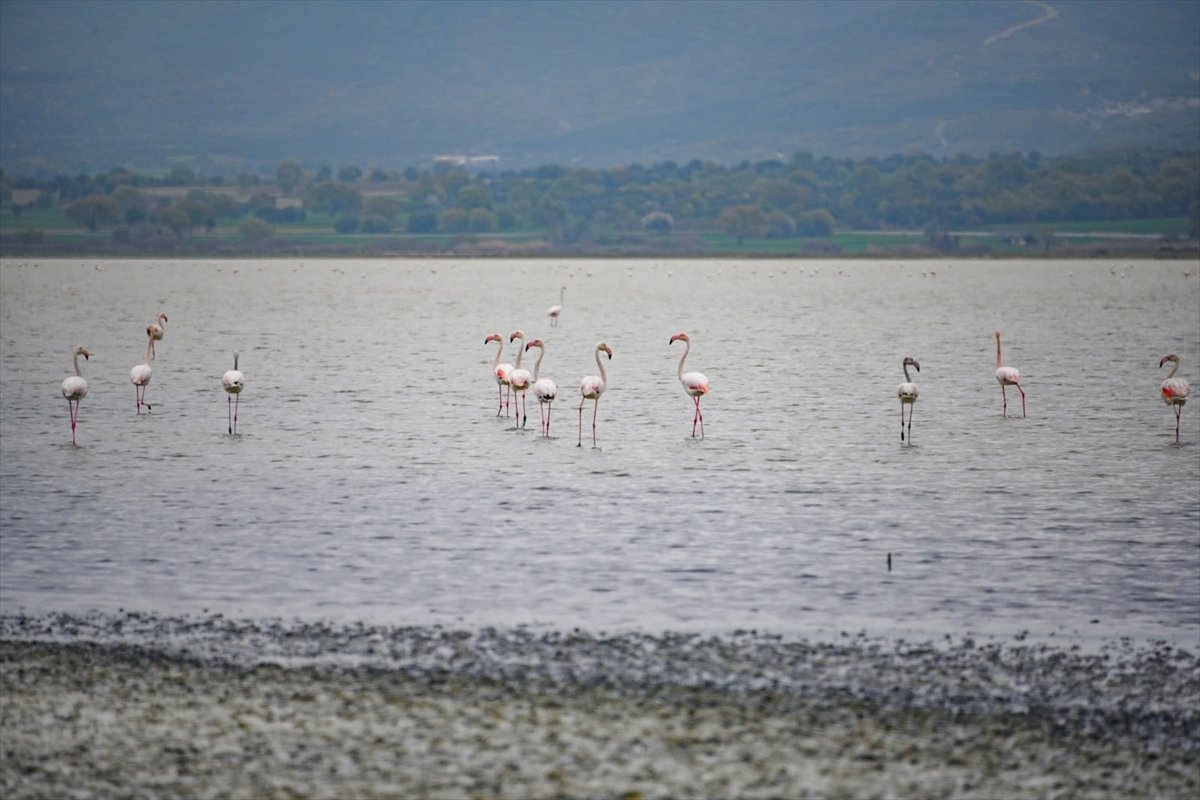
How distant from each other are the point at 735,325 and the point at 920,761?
70015mm

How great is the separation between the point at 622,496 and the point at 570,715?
11698mm

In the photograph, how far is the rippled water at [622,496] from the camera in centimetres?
1883

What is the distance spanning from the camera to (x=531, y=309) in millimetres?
104125

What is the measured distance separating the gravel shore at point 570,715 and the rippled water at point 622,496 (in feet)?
4.02

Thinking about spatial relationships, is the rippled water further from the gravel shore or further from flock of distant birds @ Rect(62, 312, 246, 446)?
the gravel shore

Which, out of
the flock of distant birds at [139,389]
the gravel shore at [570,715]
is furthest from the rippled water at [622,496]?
the gravel shore at [570,715]

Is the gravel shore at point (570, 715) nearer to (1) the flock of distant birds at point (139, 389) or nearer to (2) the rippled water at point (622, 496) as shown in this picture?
(2) the rippled water at point (622, 496)

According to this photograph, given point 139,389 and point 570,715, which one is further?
point 139,389

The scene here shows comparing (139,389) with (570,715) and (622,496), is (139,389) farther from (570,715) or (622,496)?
(570,715)

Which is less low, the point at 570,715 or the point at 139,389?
the point at 139,389

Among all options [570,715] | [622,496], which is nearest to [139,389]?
[622,496]

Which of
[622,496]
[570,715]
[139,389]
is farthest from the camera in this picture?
[139,389]

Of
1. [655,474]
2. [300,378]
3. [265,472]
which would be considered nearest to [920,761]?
[655,474]

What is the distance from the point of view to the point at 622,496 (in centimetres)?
2586
